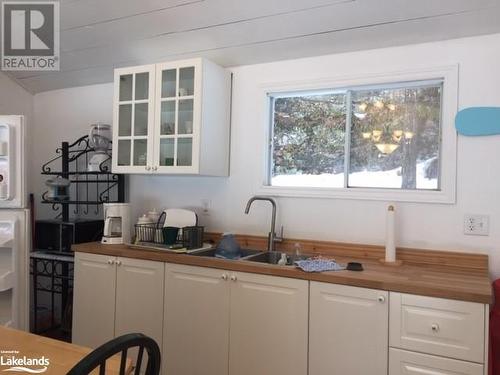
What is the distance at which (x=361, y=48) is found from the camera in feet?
7.73

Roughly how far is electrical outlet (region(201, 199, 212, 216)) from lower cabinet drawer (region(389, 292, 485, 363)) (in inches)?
59.5

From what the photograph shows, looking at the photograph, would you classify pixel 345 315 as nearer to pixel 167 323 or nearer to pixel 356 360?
pixel 356 360

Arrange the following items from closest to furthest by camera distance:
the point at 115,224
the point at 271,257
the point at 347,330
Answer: the point at 347,330
the point at 271,257
the point at 115,224

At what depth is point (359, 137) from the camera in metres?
2.47

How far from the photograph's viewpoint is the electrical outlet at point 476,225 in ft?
6.78

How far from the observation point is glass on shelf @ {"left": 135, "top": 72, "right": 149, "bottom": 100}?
2.68 meters

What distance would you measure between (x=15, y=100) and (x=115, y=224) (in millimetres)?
1739

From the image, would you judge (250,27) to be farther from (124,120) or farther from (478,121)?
(478,121)

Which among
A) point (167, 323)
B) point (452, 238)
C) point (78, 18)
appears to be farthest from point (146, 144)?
point (452, 238)

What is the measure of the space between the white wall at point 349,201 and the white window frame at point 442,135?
0.12ft

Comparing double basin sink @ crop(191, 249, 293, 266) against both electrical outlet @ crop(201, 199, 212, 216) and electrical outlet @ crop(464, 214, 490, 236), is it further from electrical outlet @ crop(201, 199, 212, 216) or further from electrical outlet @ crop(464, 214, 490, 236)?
electrical outlet @ crop(464, 214, 490, 236)

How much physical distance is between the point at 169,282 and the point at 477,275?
1.62 meters

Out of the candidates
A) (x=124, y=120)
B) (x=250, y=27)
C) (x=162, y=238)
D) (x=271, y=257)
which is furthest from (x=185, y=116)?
(x=271, y=257)

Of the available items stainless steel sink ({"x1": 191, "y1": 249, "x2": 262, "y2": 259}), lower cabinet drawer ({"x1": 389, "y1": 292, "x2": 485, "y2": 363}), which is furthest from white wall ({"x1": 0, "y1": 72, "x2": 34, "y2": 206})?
lower cabinet drawer ({"x1": 389, "y1": 292, "x2": 485, "y2": 363})
